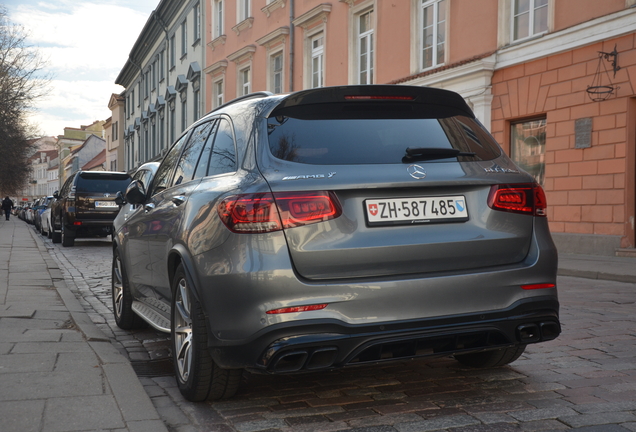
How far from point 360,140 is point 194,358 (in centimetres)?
140

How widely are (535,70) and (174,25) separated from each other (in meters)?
29.5

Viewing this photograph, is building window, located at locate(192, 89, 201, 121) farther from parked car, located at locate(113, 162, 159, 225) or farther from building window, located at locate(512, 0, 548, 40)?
parked car, located at locate(113, 162, 159, 225)

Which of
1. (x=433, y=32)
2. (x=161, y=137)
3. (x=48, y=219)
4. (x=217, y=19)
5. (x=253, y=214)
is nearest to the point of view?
(x=253, y=214)

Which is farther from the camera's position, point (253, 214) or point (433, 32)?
point (433, 32)

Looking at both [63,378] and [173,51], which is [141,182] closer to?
[63,378]

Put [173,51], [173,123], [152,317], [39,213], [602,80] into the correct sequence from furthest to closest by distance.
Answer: [173,51] → [173,123] → [39,213] → [602,80] → [152,317]

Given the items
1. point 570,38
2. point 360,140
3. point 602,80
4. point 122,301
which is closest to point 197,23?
point 570,38

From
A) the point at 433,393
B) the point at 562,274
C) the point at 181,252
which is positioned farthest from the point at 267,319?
the point at 562,274

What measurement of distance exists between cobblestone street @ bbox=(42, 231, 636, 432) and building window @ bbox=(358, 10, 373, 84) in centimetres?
1569

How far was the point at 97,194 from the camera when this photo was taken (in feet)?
58.5

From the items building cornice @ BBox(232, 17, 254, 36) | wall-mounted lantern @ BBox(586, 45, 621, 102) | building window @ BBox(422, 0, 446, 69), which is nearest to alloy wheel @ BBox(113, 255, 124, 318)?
wall-mounted lantern @ BBox(586, 45, 621, 102)

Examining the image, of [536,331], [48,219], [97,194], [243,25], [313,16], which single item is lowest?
[48,219]

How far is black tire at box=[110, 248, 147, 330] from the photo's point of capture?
604 centimetres

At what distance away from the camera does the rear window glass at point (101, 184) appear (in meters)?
17.8
